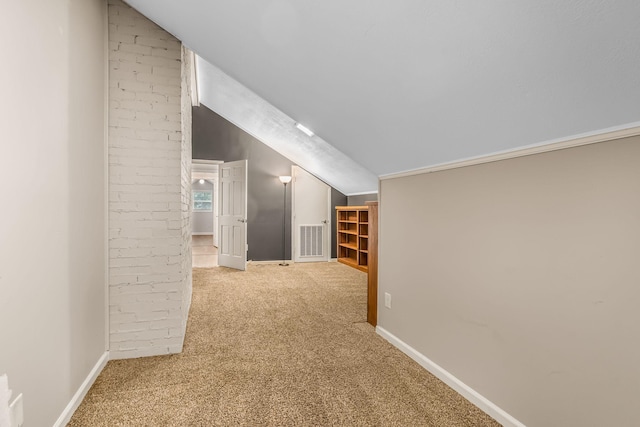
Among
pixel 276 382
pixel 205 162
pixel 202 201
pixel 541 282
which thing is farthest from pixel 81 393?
pixel 202 201

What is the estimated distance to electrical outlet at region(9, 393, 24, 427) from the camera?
47.4 inches

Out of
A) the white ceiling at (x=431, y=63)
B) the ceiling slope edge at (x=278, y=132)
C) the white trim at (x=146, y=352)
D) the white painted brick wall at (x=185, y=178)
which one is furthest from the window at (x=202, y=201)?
the white ceiling at (x=431, y=63)

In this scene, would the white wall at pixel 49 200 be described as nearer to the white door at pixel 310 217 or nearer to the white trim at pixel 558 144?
the white trim at pixel 558 144

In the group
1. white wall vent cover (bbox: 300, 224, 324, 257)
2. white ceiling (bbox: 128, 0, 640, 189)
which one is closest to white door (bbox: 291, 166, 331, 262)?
white wall vent cover (bbox: 300, 224, 324, 257)

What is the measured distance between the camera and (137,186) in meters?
2.40

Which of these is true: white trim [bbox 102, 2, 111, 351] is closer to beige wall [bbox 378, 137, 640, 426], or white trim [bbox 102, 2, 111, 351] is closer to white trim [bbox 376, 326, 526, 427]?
white trim [bbox 376, 326, 526, 427]

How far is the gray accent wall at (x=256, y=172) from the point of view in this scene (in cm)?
621

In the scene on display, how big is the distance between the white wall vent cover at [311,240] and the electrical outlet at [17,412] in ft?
17.9

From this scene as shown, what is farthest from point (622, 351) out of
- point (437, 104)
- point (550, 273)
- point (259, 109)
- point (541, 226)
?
point (259, 109)

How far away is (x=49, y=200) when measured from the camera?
1477mm

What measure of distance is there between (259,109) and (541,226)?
14.0 ft

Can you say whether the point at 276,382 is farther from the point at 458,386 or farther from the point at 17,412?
the point at 17,412

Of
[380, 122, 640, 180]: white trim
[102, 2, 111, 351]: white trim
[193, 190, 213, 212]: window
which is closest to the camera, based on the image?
[380, 122, 640, 180]: white trim

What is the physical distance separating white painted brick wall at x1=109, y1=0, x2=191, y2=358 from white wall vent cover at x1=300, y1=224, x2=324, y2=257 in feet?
13.8
